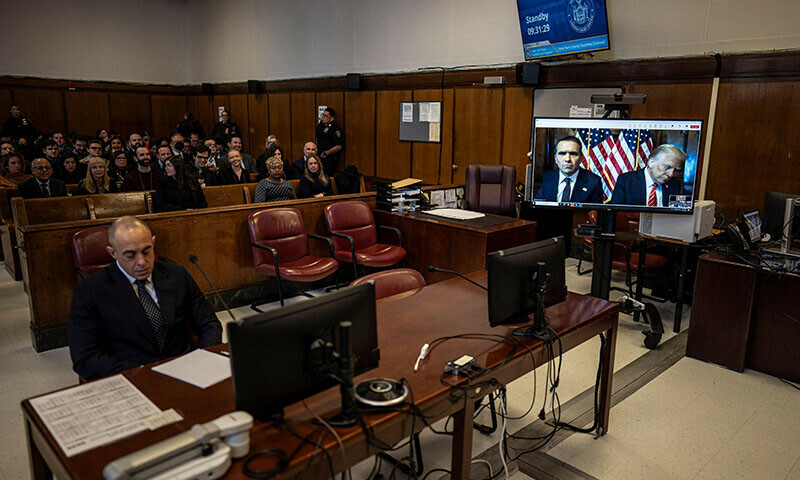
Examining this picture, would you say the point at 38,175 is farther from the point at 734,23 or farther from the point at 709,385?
the point at 734,23

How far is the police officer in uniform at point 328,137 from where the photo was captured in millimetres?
9461

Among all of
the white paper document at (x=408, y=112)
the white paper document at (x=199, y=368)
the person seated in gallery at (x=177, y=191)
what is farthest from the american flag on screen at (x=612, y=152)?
the white paper document at (x=408, y=112)

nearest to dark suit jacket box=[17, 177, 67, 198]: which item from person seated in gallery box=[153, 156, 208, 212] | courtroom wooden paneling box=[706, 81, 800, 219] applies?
person seated in gallery box=[153, 156, 208, 212]

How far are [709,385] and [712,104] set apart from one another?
3.05 meters

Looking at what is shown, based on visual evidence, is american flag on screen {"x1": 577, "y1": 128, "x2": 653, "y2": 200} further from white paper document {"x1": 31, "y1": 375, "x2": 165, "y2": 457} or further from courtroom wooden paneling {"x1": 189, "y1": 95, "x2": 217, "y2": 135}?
courtroom wooden paneling {"x1": 189, "y1": 95, "x2": 217, "y2": 135}

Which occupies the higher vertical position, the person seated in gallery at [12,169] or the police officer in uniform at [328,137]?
the police officer in uniform at [328,137]

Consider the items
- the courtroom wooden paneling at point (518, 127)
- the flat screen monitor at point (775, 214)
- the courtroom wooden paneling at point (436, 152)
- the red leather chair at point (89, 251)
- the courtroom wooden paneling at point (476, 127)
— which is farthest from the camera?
the courtroom wooden paneling at point (436, 152)

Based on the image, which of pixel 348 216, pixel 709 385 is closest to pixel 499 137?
pixel 348 216

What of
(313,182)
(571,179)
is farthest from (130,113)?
(571,179)

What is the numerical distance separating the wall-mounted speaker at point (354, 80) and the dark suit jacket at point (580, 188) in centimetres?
587

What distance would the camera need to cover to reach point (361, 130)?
9.30 metres

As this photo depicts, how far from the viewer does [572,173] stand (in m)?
3.71

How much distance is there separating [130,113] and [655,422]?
12.9 m

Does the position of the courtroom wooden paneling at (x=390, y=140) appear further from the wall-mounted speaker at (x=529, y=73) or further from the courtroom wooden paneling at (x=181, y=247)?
the courtroom wooden paneling at (x=181, y=247)
